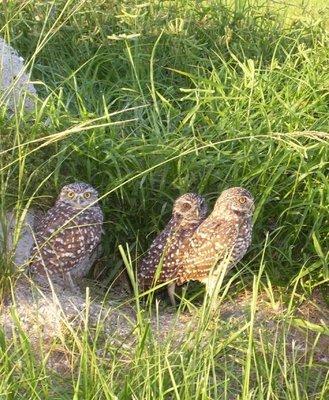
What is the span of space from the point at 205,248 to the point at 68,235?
732 mm

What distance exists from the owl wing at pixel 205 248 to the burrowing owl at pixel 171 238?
0.16ft

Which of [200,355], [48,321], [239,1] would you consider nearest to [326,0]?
[239,1]

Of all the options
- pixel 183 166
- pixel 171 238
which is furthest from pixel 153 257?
pixel 183 166

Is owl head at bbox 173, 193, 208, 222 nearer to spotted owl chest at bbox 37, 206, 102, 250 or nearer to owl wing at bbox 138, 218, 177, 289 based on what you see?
owl wing at bbox 138, 218, 177, 289

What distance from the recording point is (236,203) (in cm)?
526

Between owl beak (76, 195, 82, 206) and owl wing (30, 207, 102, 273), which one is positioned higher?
owl beak (76, 195, 82, 206)

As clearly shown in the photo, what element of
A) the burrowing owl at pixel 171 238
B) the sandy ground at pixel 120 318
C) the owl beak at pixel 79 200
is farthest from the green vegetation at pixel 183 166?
the owl beak at pixel 79 200

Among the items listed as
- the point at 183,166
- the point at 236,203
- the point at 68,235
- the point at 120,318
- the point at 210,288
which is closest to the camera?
the point at 210,288

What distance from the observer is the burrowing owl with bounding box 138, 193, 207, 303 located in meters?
5.32

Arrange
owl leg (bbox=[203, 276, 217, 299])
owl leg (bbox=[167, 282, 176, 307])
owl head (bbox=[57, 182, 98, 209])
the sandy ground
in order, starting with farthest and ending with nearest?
owl leg (bbox=[167, 282, 176, 307])
owl head (bbox=[57, 182, 98, 209])
the sandy ground
owl leg (bbox=[203, 276, 217, 299])

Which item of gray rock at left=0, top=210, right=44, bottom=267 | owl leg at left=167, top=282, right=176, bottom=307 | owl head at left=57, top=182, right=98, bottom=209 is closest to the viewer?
gray rock at left=0, top=210, right=44, bottom=267

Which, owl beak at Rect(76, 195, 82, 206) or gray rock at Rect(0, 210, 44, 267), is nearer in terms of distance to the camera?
gray rock at Rect(0, 210, 44, 267)

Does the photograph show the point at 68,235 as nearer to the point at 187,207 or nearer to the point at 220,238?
the point at 187,207

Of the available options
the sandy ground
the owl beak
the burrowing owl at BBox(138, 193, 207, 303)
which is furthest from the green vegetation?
the owl beak
